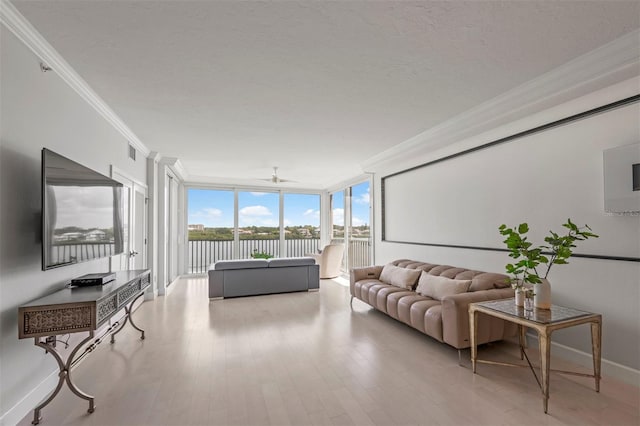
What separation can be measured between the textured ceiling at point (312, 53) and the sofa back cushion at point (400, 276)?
1.94 m

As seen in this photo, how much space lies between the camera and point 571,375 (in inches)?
101

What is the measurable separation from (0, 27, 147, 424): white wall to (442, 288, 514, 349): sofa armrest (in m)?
3.28

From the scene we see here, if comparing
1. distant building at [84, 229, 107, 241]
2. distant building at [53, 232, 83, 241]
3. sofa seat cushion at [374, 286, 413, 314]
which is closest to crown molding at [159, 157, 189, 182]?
distant building at [84, 229, 107, 241]

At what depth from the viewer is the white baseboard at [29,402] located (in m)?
1.92

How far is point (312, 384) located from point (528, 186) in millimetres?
2866

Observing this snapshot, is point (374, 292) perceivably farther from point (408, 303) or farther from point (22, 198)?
point (22, 198)

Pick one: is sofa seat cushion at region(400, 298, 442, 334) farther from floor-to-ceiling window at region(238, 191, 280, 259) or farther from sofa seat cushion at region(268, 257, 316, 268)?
floor-to-ceiling window at region(238, 191, 280, 259)

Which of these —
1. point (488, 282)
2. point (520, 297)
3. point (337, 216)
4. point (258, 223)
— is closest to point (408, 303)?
point (488, 282)

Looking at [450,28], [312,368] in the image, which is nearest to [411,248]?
[312,368]

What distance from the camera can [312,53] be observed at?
7.71 feet

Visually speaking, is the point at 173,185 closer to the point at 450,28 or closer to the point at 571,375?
the point at 450,28

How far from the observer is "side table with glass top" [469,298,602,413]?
213 centimetres

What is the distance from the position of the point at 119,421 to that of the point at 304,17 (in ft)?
9.34

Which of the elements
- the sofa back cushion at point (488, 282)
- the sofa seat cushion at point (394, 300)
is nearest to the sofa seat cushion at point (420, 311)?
the sofa seat cushion at point (394, 300)
